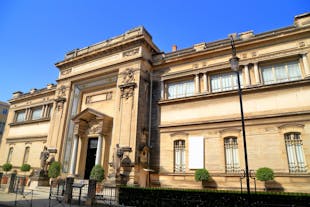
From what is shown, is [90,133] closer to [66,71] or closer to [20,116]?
[66,71]

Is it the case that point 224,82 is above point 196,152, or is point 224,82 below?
above

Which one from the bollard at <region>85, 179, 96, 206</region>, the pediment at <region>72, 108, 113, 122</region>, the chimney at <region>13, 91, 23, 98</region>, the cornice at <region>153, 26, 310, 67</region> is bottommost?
the bollard at <region>85, 179, 96, 206</region>

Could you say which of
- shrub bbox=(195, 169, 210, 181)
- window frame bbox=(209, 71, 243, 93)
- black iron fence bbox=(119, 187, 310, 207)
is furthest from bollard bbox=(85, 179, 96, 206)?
window frame bbox=(209, 71, 243, 93)

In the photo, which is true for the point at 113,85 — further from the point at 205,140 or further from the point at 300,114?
the point at 300,114

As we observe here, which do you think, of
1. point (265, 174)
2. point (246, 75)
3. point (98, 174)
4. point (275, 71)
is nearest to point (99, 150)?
point (98, 174)

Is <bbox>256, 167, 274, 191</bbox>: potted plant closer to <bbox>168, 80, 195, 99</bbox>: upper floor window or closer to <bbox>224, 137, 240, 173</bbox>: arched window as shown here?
<bbox>224, 137, 240, 173</bbox>: arched window

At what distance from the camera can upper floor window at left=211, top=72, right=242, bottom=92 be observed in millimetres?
14797

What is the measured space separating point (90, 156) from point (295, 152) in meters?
14.0

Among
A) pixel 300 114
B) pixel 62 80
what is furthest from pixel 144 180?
pixel 62 80

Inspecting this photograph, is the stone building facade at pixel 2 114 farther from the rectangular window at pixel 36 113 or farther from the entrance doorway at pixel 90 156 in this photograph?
the entrance doorway at pixel 90 156

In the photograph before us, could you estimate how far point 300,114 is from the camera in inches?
476

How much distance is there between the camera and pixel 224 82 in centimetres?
1517

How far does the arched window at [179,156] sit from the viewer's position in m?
14.6

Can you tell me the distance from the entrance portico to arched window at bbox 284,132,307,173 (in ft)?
38.8
